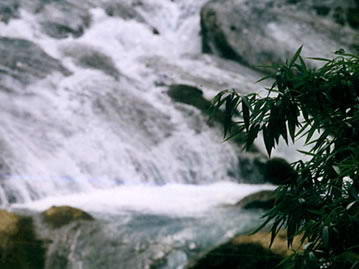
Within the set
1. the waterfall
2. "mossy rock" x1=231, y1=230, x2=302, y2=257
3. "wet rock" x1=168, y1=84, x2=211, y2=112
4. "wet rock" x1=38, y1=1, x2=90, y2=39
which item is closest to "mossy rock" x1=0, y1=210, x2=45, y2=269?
the waterfall

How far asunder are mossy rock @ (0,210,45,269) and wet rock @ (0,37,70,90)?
9.27 feet

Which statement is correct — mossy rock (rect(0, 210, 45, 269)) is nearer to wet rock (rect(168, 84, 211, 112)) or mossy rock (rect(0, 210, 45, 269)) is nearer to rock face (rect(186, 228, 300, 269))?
rock face (rect(186, 228, 300, 269))

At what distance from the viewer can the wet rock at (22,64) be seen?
672cm

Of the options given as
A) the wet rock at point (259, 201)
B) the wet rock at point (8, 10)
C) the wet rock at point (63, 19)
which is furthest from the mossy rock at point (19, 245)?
the wet rock at point (8, 10)

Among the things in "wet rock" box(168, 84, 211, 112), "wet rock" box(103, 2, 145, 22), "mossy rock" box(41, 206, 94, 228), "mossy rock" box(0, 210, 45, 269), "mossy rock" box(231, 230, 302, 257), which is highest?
"wet rock" box(103, 2, 145, 22)

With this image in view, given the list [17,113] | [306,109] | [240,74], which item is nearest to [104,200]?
[17,113]

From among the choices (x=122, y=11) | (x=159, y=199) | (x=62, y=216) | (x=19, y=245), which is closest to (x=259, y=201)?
(x=159, y=199)

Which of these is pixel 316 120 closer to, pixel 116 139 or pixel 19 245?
pixel 19 245

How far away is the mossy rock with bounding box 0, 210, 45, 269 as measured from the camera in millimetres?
3650

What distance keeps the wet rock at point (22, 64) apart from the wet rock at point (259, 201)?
3153 mm

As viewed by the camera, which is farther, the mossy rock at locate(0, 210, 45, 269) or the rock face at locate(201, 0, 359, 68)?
the rock face at locate(201, 0, 359, 68)

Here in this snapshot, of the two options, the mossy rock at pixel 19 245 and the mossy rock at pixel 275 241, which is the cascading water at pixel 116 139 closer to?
the mossy rock at pixel 19 245

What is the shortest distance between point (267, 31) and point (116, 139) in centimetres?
372

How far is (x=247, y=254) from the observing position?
151 inches
